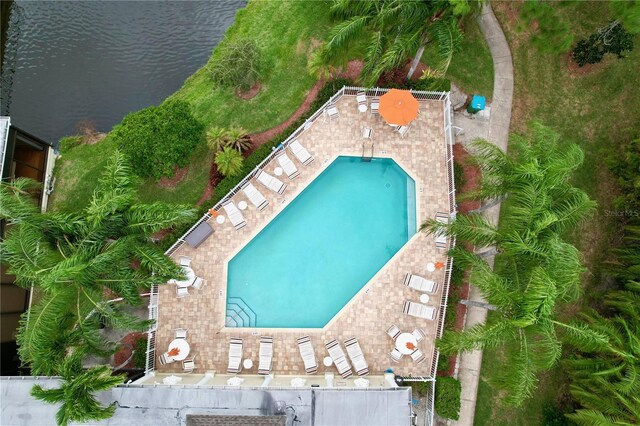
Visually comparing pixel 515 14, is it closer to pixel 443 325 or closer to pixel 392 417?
pixel 443 325

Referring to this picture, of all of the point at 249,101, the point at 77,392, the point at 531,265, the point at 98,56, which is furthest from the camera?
the point at 98,56

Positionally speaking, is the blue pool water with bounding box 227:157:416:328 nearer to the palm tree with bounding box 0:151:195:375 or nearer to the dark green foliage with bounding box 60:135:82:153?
the palm tree with bounding box 0:151:195:375

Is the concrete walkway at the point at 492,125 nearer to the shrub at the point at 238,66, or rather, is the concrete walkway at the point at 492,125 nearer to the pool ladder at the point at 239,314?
the pool ladder at the point at 239,314

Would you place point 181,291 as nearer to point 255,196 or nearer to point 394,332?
point 255,196

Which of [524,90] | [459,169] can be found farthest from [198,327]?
[524,90]

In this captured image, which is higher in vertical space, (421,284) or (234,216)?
(234,216)

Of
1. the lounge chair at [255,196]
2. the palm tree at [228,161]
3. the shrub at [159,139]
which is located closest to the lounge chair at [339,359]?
the lounge chair at [255,196]

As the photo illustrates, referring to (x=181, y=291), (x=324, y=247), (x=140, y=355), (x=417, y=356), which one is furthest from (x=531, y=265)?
(x=140, y=355)
